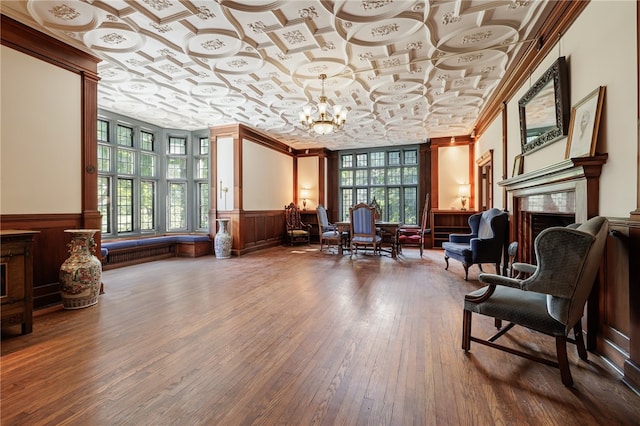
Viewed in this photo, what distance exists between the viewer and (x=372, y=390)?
182cm

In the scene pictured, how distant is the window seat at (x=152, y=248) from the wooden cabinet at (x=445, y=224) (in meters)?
6.17

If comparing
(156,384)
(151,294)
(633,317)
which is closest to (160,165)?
(151,294)

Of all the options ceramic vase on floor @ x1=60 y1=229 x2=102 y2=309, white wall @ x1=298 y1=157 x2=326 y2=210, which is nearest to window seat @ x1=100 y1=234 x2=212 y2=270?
ceramic vase on floor @ x1=60 y1=229 x2=102 y2=309

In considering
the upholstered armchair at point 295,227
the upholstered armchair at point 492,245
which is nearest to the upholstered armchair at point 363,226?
the upholstered armchair at point 492,245

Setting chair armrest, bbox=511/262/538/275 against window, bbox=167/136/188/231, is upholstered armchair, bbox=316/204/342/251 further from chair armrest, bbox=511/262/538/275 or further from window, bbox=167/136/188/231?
chair armrest, bbox=511/262/538/275

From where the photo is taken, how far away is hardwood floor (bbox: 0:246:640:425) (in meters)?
1.62

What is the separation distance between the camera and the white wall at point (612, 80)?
1990mm

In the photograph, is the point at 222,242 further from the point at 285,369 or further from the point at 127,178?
the point at 285,369

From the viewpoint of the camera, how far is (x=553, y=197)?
303cm

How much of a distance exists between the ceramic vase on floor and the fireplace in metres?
4.99

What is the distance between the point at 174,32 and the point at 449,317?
14.6ft

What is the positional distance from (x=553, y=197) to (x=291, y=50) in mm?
3507

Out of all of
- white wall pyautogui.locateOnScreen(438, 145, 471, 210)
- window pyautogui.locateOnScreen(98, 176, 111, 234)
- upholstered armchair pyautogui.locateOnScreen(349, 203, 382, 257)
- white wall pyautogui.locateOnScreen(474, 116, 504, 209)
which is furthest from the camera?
white wall pyautogui.locateOnScreen(438, 145, 471, 210)

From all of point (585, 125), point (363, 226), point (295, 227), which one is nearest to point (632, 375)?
point (585, 125)
